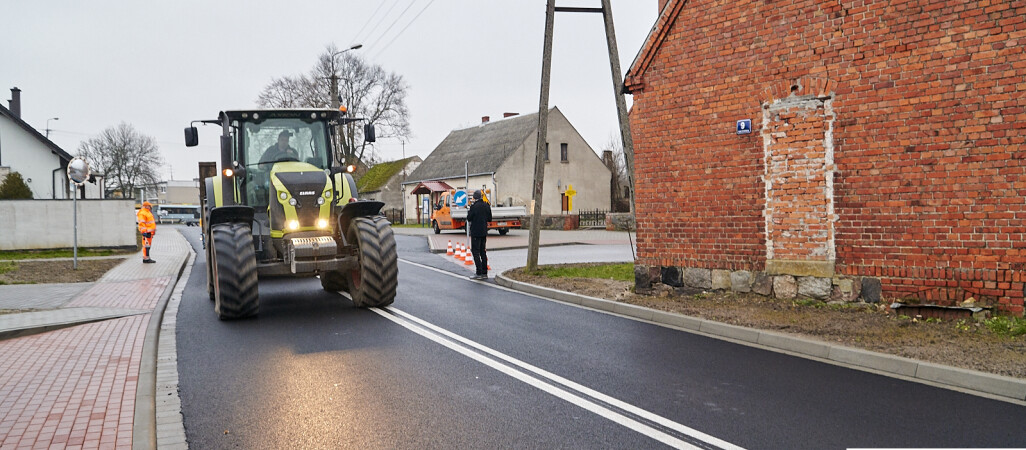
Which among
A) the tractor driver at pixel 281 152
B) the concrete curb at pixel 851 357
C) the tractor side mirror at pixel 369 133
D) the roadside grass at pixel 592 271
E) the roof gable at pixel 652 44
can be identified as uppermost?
the roof gable at pixel 652 44

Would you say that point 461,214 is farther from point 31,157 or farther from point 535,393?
point 535,393

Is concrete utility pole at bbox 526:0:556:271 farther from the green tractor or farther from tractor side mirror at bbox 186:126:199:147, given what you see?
→ tractor side mirror at bbox 186:126:199:147

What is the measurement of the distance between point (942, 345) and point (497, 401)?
14.7 ft

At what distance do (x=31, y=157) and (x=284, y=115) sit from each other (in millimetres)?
34201

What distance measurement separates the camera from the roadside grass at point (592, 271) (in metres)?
13.9

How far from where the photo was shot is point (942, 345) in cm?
693

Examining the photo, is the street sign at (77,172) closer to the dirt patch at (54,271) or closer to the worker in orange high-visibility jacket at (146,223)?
the worker in orange high-visibility jacket at (146,223)

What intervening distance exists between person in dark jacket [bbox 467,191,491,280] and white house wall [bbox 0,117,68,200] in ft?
102

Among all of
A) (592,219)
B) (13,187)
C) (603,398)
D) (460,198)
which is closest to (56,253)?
(13,187)

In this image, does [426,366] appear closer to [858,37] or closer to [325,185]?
[325,185]

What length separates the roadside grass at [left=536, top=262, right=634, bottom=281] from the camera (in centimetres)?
1388

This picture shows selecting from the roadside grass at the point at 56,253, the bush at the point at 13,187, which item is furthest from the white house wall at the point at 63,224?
the bush at the point at 13,187

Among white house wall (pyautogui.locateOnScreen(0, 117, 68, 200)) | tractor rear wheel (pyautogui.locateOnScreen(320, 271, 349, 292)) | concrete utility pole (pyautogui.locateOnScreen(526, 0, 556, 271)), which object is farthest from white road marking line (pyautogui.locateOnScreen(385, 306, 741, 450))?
white house wall (pyautogui.locateOnScreen(0, 117, 68, 200))

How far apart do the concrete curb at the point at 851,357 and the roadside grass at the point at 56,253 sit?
18.2 metres
